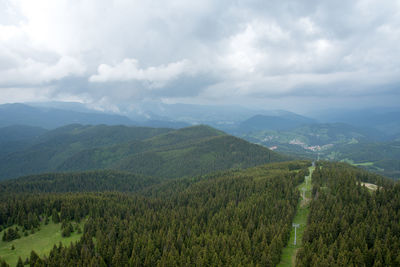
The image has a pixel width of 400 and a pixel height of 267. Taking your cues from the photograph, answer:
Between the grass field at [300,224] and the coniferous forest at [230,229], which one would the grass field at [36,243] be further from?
the grass field at [300,224]

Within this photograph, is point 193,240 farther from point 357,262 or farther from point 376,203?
point 376,203

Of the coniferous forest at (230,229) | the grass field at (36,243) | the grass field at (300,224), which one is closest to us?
the coniferous forest at (230,229)

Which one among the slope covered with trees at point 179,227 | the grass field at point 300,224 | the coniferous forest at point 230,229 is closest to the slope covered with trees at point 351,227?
the coniferous forest at point 230,229

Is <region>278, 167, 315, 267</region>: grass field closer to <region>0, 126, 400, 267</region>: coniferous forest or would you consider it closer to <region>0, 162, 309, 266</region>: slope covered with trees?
<region>0, 126, 400, 267</region>: coniferous forest

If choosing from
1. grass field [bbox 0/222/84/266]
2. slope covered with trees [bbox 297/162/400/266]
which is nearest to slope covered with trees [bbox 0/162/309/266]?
grass field [bbox 0/222/84/266]

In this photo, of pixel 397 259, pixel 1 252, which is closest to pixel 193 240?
pixel 397 259

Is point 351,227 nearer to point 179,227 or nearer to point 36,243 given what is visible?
point 179,227

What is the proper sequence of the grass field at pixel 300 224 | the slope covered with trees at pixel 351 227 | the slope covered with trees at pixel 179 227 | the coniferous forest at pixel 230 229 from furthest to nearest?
the grass field at pixel 300 224 → the slope covered with trees at pixel 179 227 → the coniferous forest at pixel 230 229 → the slope covered with trees at pixel 351 227
